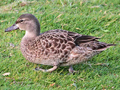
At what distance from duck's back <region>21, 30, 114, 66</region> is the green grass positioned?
303 millimetres

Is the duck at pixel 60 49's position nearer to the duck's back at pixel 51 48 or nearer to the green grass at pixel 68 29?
the duck's back at pixel 51 48

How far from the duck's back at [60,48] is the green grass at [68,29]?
0.30m

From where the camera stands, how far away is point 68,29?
6.23 metres

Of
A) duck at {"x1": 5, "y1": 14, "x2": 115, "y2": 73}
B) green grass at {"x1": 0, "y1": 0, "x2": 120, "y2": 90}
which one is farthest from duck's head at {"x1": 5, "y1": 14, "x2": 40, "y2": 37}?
green grass at {"x1": 0, "y1": 0, "x2": 120, "y2": 90}

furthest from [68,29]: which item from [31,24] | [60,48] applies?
[60,48]

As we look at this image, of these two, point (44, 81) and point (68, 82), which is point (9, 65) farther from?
point (68, 82)

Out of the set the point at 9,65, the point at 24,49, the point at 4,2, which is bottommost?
the point at 9,65

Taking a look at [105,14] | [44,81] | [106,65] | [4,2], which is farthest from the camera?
[4,2]

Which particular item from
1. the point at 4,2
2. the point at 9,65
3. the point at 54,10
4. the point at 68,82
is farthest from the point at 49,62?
the point at 4,2

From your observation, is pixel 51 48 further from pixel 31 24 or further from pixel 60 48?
pixel 31 24

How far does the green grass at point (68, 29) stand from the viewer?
4.39 meters

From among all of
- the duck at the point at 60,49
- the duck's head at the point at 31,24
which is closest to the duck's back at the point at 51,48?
the duck at the point at 60,49

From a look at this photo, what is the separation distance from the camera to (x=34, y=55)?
4.57 metres

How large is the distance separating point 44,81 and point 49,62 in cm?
38
